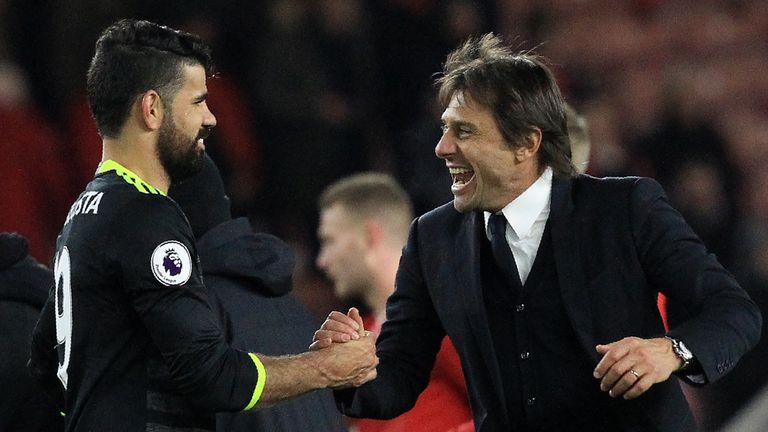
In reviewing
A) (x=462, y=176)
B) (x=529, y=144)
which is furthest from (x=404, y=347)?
(x=529, y=144)

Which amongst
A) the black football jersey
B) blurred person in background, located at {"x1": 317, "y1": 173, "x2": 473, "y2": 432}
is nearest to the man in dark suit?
the black football jersey

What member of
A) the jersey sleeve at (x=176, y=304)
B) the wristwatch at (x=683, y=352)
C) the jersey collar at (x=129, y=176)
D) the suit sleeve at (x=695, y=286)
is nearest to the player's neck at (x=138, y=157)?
the jersey collar at (x=129, y=176)

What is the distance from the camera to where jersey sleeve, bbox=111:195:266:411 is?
2.44 meters

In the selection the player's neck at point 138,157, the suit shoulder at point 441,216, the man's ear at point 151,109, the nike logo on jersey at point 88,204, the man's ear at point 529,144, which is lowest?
the suit shoulder at point 441,216

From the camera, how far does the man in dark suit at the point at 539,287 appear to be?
2.38 meters

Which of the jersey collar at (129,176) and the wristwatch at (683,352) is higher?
the jersey collar at (129,176)

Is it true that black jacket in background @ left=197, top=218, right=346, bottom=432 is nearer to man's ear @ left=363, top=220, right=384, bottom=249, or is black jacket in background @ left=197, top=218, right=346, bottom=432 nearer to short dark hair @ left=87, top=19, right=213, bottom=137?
short dark hair @ left=87, top=19, right=213, bottom=137

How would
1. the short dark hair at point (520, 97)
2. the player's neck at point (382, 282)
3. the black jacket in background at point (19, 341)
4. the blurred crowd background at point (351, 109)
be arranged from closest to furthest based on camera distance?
the short dark hair at point (520, 97) < the black jacket in background at point (19, 341) < the player's neck at point (382, 282) < the blurred crowd background at point (351, 109)

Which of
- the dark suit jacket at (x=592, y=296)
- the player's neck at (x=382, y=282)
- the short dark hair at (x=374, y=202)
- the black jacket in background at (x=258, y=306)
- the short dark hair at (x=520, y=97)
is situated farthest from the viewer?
the short dark hair at (x=374, y=202)

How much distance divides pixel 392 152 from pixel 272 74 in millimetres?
646

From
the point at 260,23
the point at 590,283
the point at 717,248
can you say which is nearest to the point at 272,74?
the point at 260,23

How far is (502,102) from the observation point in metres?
2.62

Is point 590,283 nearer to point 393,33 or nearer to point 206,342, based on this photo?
point 206,342

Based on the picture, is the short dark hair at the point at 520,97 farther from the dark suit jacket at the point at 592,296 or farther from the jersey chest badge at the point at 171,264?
the jersey chest badge at the point at 171,264
